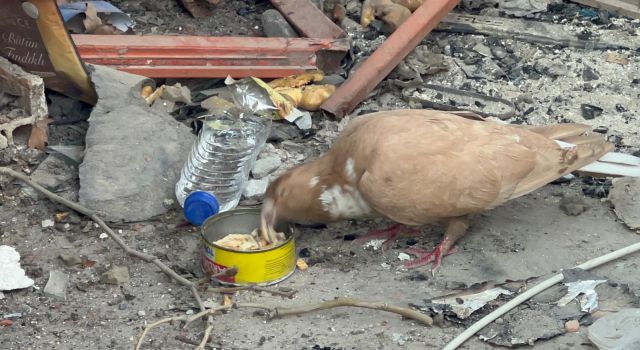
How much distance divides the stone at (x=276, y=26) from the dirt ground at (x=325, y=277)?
3.19ft

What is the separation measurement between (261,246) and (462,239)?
1.04 metres

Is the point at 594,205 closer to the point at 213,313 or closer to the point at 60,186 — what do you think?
the point at 213,313

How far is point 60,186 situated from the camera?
226 inches

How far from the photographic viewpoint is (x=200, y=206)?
5.34m

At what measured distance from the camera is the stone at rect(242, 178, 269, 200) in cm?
579

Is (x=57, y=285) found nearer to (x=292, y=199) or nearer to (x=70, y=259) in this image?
(x=70, y=259)

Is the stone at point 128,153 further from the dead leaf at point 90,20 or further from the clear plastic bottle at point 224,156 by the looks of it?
the dead leaf at point 90,20

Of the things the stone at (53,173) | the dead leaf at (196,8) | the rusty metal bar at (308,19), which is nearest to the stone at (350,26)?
the rusty metal bar at (308,19)

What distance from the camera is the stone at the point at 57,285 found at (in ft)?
15.9

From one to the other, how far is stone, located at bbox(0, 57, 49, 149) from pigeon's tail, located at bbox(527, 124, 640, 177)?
9.02 ft

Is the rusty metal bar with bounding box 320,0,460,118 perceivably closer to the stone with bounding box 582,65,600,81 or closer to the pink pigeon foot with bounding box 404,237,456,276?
the stone with bounding box 582,65,600,81

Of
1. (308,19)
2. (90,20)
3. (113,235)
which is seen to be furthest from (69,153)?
(308,19)

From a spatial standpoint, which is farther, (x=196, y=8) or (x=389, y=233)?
(x=196, y=8)

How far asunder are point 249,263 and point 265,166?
119cm
